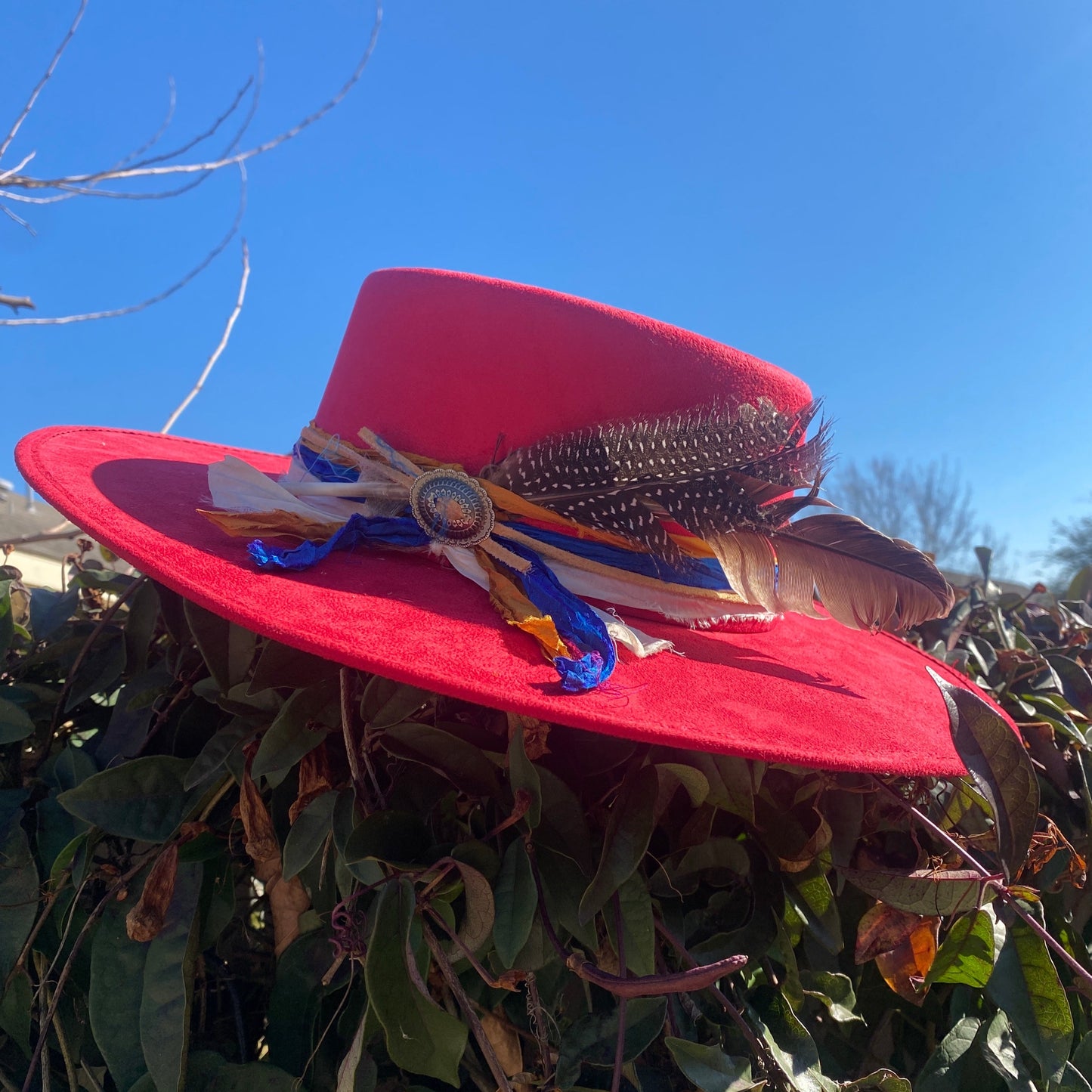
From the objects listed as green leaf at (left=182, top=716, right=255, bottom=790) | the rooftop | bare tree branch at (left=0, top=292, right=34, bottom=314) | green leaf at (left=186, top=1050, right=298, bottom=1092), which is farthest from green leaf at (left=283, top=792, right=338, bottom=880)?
the rooftop

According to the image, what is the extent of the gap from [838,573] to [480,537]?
1.41 feet

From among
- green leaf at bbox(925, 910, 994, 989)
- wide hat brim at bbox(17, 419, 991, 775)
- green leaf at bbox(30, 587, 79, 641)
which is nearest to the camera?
wide hat brim at bbox(17, 419, 991, 775)

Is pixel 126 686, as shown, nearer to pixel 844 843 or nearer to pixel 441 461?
pixel 441 461

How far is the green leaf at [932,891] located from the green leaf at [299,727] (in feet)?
2.02

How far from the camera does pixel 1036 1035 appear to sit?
0.84 m

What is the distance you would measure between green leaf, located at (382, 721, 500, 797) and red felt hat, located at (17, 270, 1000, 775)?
0.13 meters

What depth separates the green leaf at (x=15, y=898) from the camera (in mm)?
934

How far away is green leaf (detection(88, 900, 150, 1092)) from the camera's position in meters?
0.86

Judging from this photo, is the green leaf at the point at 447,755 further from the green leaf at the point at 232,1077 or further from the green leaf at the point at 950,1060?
the green leaf at the point at 950,1060

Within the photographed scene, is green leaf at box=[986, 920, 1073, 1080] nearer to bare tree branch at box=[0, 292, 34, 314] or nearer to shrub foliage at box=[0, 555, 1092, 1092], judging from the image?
shrub foliage at box=[0, 555, 1092, 1092]

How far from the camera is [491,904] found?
79 cm

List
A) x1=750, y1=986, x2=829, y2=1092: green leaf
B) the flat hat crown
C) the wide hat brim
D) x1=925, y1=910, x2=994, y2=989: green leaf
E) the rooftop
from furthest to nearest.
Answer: the rooftop
the flat hat crown
x1=925, y1=910, x2=994, y2=989: green leaf
x1=750, y1=986, x2=829, y2=1092: green leaf
the wide hat brim

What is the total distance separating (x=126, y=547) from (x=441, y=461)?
1.31 ft

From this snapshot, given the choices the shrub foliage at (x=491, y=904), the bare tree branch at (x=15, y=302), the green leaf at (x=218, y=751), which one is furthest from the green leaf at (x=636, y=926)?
the bare tree branch at (x=15, y=302)
